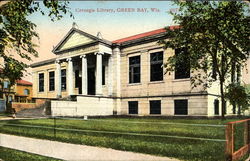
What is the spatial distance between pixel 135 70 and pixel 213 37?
477cm

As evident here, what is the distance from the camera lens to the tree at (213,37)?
19.8 feet

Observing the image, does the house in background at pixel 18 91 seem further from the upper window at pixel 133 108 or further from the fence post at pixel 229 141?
the fence post at pixel 229 141

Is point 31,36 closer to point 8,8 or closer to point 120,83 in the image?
point 8,8

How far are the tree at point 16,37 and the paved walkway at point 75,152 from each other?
2.74 m

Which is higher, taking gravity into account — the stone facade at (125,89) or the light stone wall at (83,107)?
the stone facade at (125,89)

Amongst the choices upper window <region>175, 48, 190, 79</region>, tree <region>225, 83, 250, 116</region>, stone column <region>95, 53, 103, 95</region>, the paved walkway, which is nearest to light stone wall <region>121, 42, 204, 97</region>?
upper window <region>175, 48, 190, 79</region>

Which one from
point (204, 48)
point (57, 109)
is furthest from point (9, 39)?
point (204, 48)

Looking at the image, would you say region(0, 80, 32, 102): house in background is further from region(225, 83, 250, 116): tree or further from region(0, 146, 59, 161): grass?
region(225, 83, 250, 116): tree

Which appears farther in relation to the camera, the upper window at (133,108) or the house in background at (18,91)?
the house in background at (18,91)

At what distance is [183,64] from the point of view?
7.46 metres

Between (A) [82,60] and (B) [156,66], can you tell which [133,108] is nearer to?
(B) [156,66]

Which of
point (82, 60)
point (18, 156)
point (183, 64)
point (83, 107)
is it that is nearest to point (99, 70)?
point (82, 60)

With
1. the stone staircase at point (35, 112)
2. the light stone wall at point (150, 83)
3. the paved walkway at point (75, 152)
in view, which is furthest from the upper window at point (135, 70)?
the stone staircase at point (35, 112)

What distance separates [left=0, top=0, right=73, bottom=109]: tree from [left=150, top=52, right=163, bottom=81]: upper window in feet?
16.3
